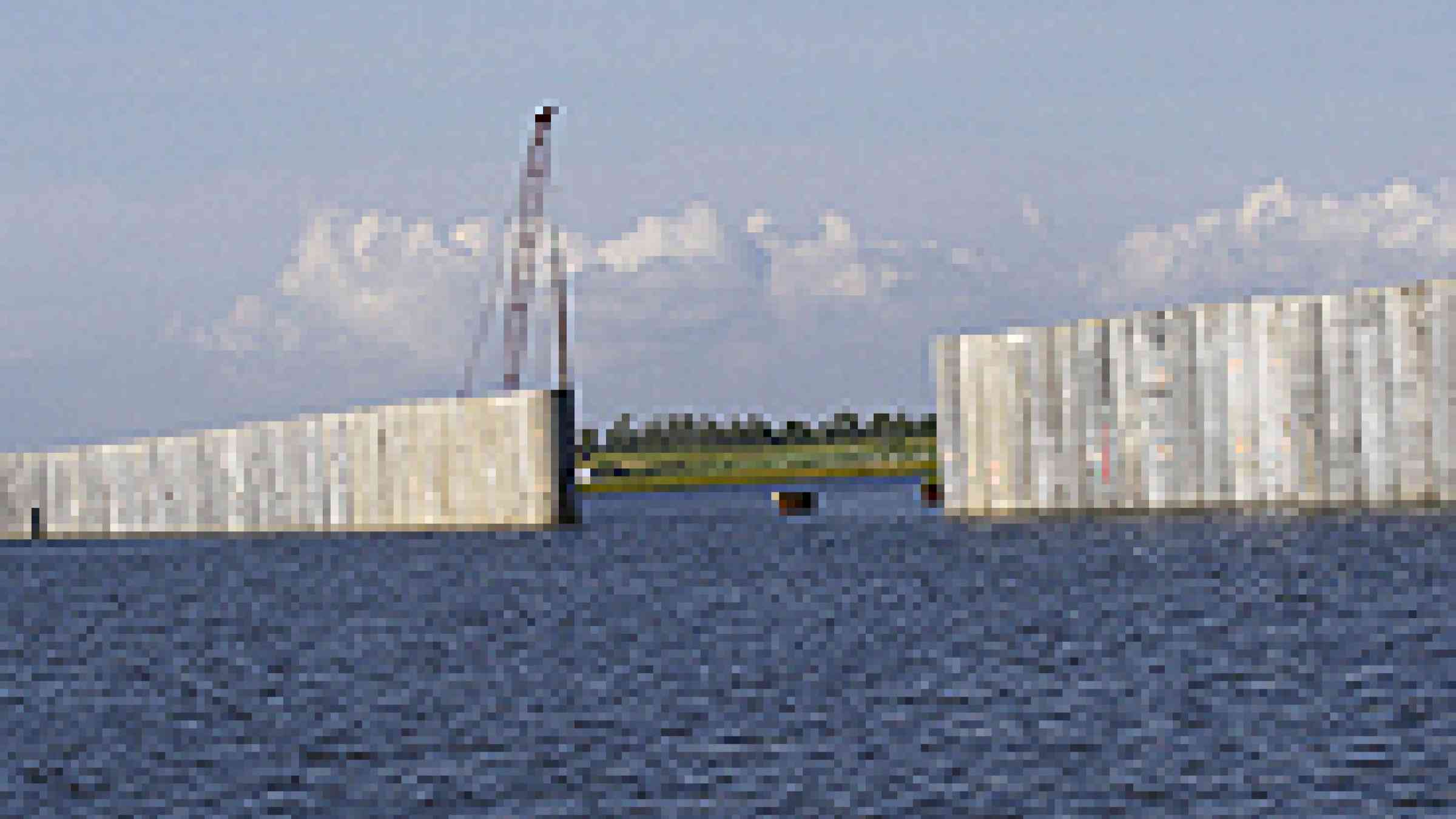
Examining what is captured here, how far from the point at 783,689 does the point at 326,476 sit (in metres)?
78.2

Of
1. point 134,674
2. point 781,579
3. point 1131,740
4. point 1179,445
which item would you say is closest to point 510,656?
point 134,674

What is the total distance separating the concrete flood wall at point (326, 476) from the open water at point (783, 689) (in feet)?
70.3

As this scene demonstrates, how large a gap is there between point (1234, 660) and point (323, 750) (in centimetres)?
1629

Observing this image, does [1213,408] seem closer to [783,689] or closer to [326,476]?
[783,689]

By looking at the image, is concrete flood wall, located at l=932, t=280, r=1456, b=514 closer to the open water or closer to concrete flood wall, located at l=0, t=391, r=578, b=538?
the open water

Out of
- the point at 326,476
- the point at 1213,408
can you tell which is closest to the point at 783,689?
the point at 1213,408

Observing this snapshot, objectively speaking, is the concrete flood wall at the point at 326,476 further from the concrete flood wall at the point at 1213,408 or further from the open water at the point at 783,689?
the open water at the point at 783,689

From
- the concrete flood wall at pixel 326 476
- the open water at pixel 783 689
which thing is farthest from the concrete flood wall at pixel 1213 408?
the concrete flood wall at pixel 326 476

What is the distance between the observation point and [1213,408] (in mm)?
78375

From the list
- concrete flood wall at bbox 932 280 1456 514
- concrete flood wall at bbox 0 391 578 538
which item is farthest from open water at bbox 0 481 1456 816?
concrete flood wall at bbox 0 391 578 538

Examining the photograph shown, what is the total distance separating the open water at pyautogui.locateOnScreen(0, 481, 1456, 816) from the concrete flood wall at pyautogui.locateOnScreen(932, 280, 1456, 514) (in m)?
3.25

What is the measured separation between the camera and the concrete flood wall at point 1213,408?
73938 millimetres

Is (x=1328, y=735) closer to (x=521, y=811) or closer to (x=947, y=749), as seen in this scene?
(x=947, y=749)

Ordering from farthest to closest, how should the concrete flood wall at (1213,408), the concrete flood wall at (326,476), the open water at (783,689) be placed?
the concrete flood wall at (326,476) < the concrete flood wall at (1213,408) < the open water at (783,689)
